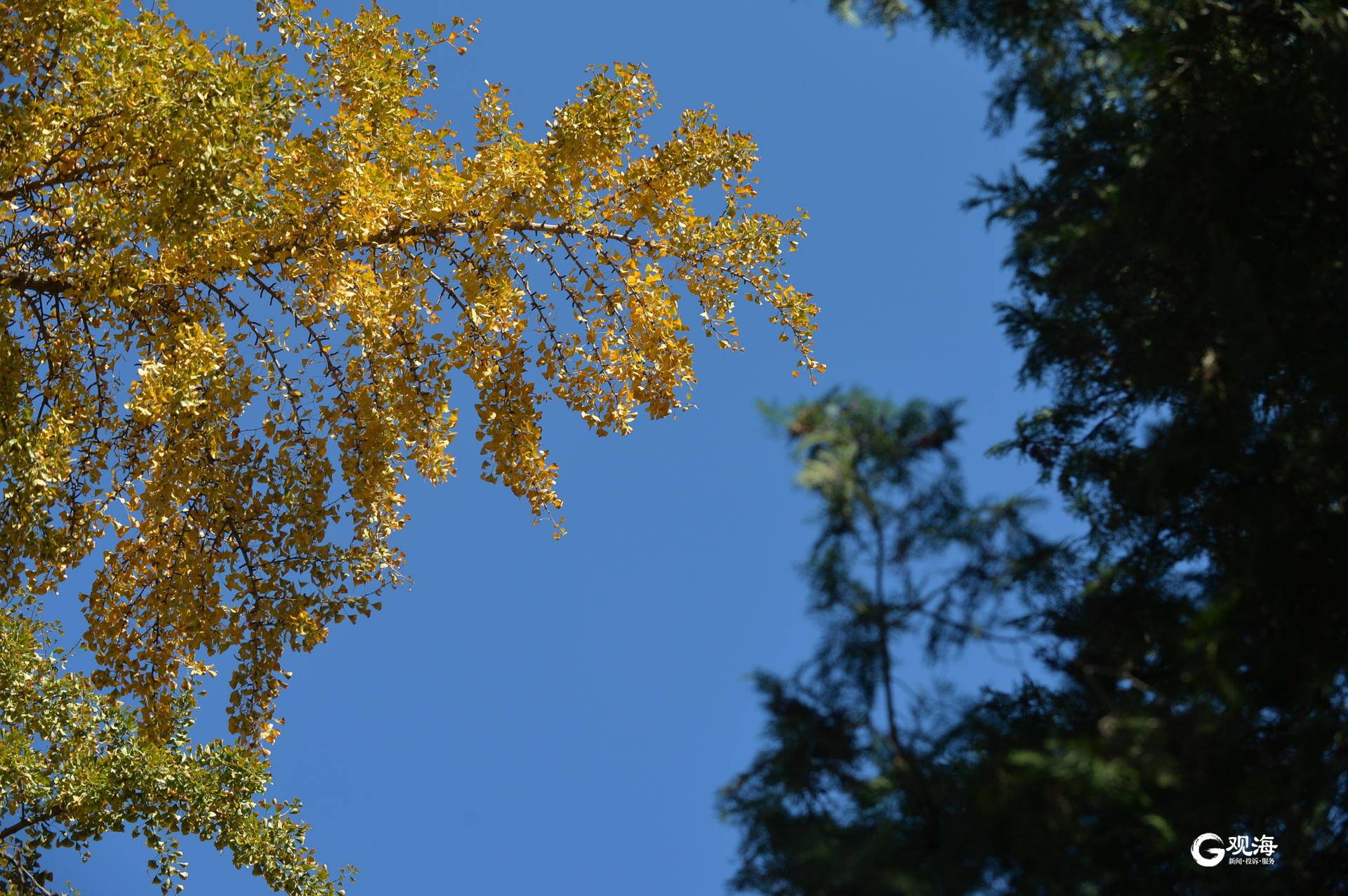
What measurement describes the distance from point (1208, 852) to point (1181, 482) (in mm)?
1152

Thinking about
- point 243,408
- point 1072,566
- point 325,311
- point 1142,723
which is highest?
point 325,311

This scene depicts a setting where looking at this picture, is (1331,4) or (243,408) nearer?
(1331,4)

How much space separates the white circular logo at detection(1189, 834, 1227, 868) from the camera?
327 cm

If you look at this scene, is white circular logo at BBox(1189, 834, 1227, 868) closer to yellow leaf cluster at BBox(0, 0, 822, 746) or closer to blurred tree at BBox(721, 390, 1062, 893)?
blurred tree at BBox(721, 390, 1062, 893)

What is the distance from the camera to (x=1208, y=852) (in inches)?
135

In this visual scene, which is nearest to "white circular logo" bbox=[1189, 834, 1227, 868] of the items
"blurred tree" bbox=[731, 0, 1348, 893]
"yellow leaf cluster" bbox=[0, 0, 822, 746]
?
"blurred tree" bbox=[731, 0, 1348, 893]

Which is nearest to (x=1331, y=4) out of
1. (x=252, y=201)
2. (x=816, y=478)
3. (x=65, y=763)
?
(x=816, y=478)

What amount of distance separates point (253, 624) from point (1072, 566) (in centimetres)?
412

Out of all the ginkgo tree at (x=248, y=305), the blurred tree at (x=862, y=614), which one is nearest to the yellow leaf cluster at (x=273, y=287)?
the ginkgo tree at (x=248, y=305)

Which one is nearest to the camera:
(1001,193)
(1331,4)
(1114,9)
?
(1331,4)

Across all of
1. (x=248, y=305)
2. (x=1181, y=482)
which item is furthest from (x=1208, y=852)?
(x=248, y=305)

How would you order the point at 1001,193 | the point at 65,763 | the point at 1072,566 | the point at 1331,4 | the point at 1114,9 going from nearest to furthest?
the point at 1331,4 → the point at 1072,566 → the point at 1114,9 → the point at 1001,193 → the point at 65,763

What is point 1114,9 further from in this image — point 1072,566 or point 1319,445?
point 1072,566

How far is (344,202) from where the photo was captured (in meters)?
6.15
